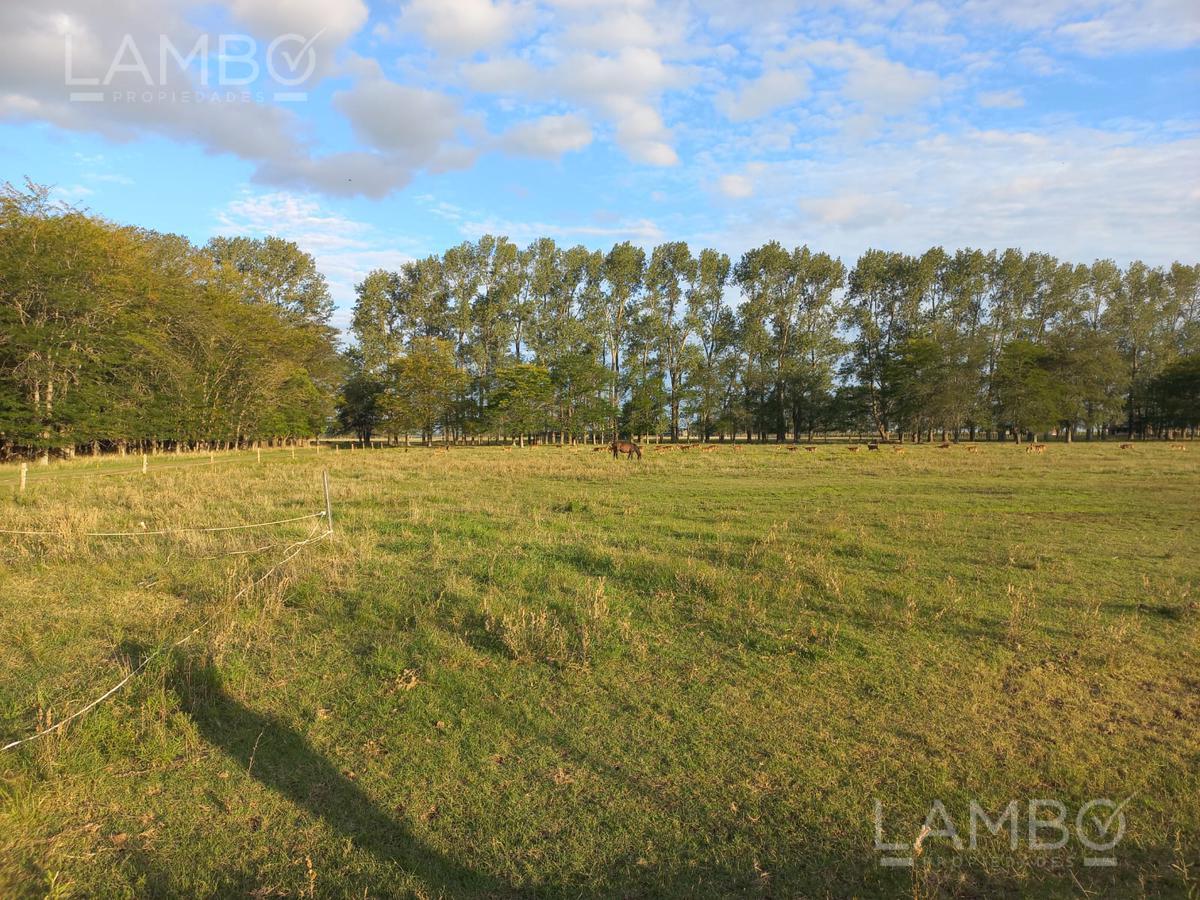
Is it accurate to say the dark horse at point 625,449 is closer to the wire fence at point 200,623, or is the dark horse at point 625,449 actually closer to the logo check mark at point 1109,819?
the wire fence at point 200,623

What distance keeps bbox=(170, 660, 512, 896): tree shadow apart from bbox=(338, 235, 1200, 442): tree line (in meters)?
57.1

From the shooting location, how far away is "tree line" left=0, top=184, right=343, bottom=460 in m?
28.5

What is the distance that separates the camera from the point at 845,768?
4.16m

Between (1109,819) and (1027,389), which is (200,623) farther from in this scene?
(1027,389)

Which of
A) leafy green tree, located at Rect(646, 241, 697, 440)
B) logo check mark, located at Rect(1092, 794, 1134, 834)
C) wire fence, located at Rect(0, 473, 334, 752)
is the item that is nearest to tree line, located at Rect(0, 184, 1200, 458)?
leafy green tree, located at Rect(646, 241, 697, 440)

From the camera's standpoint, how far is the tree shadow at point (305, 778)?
3.28 meters

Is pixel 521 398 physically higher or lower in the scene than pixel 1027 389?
lower

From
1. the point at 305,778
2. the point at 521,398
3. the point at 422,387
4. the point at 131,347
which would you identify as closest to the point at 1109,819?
the point at 305,778

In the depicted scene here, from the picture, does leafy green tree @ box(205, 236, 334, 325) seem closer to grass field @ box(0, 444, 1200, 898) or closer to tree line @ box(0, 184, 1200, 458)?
tree line @ box(0, 184, 1200, 458)

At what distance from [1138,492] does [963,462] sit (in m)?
12.2

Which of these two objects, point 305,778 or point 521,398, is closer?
point 305,778

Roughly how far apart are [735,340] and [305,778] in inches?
2819

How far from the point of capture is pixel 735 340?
7138 centimetres

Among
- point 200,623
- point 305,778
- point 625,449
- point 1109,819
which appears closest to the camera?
point 1109,819
